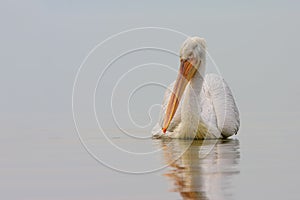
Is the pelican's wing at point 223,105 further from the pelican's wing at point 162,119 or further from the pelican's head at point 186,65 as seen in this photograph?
the pelican's head at point 186,65

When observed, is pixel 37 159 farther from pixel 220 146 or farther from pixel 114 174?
pixel 220 146

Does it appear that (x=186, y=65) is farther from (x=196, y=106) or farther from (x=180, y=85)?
(x=196, y=106)

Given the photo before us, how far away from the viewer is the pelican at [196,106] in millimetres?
13562

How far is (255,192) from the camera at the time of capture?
752cm

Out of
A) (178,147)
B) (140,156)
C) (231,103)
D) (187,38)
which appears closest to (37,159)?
(140,156)

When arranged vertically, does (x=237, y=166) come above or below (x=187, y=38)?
below

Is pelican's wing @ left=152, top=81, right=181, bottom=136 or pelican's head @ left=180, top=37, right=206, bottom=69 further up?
pelican's head @ left=180, top=37, right=206, bottom=69

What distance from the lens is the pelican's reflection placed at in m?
7.56

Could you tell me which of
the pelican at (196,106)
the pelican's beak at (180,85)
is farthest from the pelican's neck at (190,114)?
the pelican's beak at (180,85)

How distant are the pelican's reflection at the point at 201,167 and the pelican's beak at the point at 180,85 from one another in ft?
1.71

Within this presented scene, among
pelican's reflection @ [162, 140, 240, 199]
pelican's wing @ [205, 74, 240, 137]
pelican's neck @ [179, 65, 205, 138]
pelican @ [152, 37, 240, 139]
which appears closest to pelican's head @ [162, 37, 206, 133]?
pelican @ [152, 37, 240, 139]

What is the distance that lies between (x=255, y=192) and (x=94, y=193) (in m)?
1.59

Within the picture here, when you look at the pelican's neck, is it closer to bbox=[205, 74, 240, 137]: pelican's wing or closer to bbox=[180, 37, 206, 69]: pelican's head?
bbox=[180, 37, 206, 69]: pelican's head

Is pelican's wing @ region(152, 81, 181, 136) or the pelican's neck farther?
pelican's wing @ region(152, 81, 181, 136)
